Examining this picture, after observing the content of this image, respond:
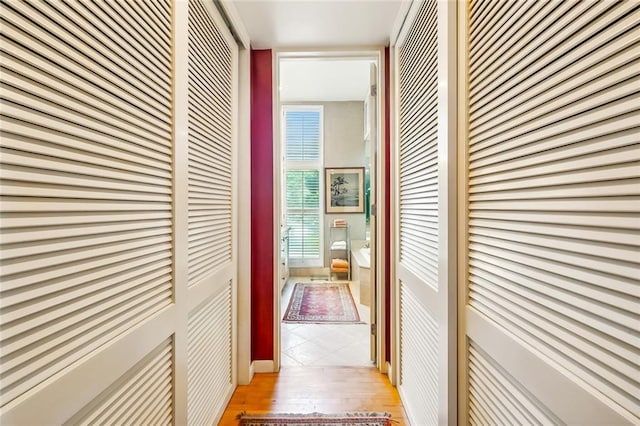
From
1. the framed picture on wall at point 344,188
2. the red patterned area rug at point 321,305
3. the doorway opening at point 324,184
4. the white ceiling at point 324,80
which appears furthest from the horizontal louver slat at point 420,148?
the framed picture on wall at point 344,188

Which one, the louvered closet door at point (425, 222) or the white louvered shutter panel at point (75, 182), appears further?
the louvered closet door at point (425, 222)

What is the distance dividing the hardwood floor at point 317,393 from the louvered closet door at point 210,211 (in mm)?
157

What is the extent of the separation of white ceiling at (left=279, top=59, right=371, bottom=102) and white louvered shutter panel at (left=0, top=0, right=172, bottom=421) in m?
2.83

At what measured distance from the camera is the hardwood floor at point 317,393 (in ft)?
6.33

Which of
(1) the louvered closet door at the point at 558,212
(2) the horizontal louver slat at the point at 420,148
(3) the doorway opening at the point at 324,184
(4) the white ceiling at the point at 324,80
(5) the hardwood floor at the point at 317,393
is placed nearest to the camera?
(1) the louvered closet door at the point at 558,212

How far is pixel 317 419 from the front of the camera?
5.97 ft

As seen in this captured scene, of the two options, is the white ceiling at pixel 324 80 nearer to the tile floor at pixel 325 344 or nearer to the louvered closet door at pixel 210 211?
the louvered closet door at pixel 210 211

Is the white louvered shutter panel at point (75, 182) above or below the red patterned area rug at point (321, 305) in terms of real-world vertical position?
above

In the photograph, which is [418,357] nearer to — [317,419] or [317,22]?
[317,419]

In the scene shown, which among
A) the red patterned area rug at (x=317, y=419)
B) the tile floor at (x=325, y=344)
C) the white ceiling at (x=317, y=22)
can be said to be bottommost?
the red patterned area rug at (x=317, y=419)

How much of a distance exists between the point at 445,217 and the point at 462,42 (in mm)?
629

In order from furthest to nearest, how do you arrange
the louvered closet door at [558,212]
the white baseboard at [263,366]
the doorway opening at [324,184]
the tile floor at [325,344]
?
the doorway opening at [324,184] < the tile floor at [325,344] < the white baseboard at [263,366] < the louvered closet door at [558,212]

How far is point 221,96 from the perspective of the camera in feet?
6.08

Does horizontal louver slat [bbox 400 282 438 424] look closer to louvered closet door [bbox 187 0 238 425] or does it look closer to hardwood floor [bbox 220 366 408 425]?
hardwood floor [bbox 220 366 408 425]
